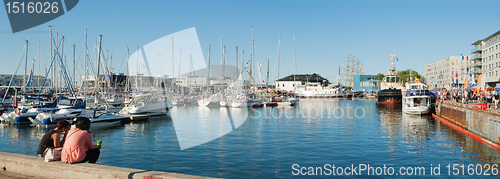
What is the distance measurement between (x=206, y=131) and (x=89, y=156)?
22700mm

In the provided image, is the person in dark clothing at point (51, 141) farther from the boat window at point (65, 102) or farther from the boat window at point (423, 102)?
the boat window at point (423, 102)

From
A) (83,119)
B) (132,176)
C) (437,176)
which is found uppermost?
(83,119)

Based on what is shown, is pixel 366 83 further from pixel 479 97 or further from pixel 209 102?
pixel 479 97

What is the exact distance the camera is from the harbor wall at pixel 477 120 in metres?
22.0

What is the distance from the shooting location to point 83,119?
→ 850 cm

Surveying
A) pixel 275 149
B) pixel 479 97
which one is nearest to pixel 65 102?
pixel 275 149

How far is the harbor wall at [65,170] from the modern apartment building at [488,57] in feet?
286

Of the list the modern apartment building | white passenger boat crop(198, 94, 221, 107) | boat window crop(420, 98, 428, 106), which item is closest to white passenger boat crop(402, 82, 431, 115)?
boat window crop(420, 98, 428, 106)

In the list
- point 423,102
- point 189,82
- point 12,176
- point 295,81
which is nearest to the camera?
point 12,176

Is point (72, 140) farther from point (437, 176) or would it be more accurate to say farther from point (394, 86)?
point (394, 86)

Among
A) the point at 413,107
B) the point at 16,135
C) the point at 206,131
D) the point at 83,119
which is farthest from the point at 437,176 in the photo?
the point at 413,107

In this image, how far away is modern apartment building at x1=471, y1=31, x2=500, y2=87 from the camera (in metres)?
78.0

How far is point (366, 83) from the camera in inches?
6934

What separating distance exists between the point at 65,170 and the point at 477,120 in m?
29.5
